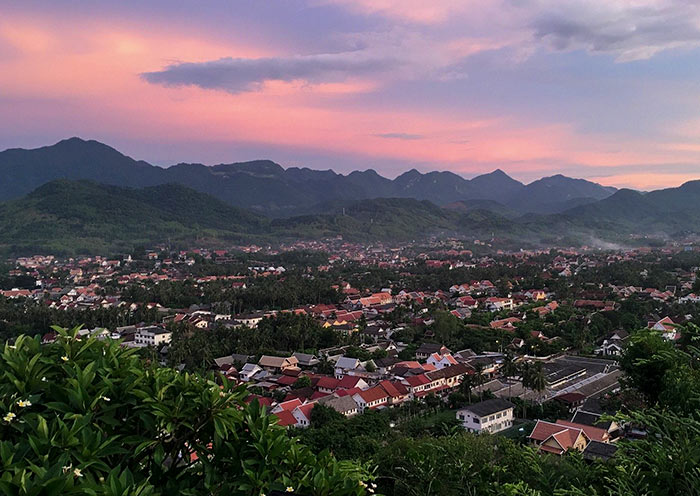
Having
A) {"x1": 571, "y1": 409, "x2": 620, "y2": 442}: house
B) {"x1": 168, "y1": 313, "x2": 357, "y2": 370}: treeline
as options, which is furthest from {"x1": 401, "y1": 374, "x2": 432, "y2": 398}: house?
{"x1": 168, "y1": 313, "x2": 357, "y2": 370}: treeline

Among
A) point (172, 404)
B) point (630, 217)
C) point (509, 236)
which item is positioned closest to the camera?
point (172, 404)

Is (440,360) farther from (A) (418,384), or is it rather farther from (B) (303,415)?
(B) (303,415)

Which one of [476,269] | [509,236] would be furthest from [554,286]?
[509,236]

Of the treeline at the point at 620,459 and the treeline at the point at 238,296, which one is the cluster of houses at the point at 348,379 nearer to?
the treeline at the point at 620,459

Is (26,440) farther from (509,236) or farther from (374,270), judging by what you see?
(509,236)

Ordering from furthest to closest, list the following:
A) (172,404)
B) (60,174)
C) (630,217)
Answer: (60,174) < (630,217) < (172,404)

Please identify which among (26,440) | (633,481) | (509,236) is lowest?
(509,236)

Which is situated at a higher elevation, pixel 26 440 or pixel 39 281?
pixel 26 440

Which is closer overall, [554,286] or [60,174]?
[554,286]
